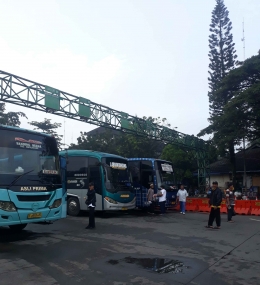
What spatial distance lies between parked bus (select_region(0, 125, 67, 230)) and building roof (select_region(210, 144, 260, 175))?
2504 centimetres

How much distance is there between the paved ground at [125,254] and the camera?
610cm

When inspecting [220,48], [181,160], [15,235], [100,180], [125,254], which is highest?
[220,48]

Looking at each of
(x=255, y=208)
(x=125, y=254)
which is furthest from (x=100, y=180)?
(x=255, y=208)

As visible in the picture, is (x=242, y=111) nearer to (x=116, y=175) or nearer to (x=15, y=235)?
(x=116, y=175)

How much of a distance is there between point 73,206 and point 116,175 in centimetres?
257

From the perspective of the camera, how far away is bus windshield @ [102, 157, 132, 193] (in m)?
15.4

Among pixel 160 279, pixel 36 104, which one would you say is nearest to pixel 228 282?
pixel 160 279

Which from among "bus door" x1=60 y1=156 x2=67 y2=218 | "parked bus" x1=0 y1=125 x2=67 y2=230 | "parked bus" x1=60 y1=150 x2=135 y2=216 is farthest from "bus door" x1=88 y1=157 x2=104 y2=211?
"parked bus" x1=0 y1=125 x2=67 y2=230

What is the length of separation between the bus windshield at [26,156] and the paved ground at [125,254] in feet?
6.09

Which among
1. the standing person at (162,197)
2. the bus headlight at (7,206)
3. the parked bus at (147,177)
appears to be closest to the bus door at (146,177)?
the parked bus at (147,177)

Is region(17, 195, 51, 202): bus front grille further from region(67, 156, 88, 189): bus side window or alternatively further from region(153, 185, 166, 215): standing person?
region(153, 185, 166, 215): standing person

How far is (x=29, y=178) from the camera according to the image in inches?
359

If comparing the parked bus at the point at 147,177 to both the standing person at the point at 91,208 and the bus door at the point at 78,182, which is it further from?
the standing person at the point at 91,208

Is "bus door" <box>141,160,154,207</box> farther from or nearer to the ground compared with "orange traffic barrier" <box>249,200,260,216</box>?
farther from the ground
